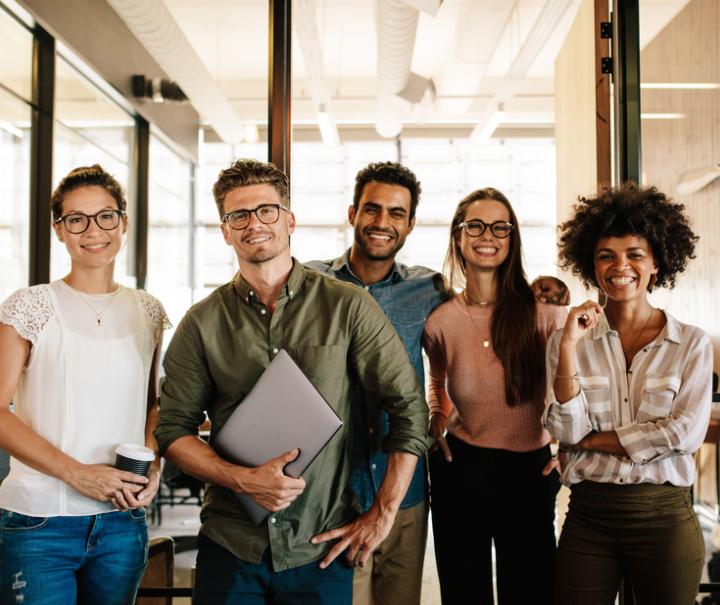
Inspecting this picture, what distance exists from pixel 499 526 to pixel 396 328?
2.15 feet

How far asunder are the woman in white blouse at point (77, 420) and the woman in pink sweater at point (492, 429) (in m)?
0.86

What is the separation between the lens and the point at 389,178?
214cm

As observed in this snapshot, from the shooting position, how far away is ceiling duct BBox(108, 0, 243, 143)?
3.78m

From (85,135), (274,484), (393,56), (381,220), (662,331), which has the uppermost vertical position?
(393,56)

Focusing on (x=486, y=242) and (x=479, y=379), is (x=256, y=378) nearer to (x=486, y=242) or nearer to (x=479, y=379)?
(x=479, y=379)

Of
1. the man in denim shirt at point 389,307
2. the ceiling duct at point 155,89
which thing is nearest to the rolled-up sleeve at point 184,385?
the man in denim shirt at point 389,307

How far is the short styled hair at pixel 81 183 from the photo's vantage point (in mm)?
1713

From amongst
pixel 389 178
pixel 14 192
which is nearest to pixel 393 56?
pixel 14 192

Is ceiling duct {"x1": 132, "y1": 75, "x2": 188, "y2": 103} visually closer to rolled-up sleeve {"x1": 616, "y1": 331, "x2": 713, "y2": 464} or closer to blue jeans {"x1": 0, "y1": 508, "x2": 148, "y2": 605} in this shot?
blue jeans {"x1": 0, "y1": 508, "x2": 148, "y2": 605}

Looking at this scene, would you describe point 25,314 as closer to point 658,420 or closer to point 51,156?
point 658,420

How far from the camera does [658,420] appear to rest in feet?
5.55

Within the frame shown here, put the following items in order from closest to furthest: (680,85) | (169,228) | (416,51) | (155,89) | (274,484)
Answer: (274,484)
(680,85)
(155,89)
(416,51)
(169,228)

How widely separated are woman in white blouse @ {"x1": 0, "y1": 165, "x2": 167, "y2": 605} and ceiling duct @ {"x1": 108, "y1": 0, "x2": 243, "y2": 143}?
2.47m

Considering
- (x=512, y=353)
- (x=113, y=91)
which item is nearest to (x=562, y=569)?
(x=512, y=353)
